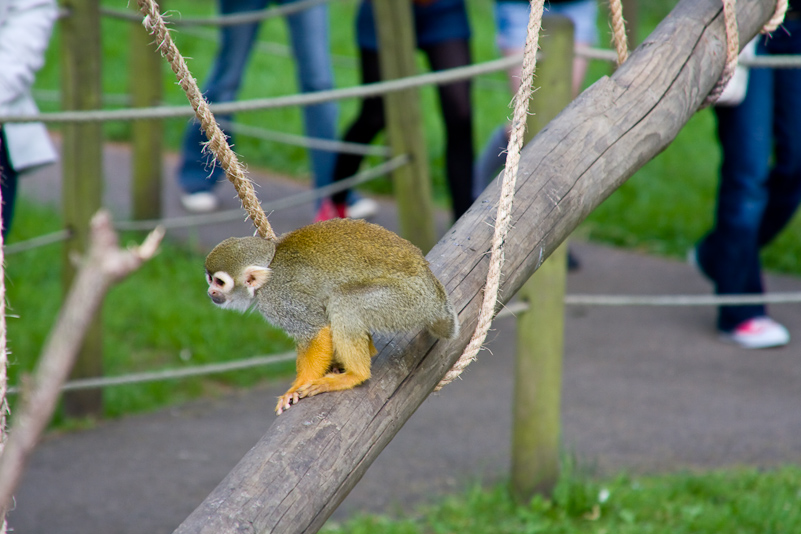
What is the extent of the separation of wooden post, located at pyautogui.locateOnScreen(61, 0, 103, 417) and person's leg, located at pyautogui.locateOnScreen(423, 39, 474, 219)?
1431mm

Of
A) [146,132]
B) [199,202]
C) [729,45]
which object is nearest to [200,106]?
[729,45]

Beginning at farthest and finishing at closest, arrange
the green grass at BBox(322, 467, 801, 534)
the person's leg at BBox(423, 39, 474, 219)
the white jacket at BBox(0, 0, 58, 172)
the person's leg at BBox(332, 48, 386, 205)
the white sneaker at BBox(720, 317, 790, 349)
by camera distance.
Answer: the person's leg at BBox(332, 48, 386, 205) < the person's leg at BBox(423, 39, 474, 219) < the white sneaker at BBox(720, 317, 790, 349) < the green grass at BBox(322, 467, 801, 534) < the white jacket at BBox(0, 0, 58, 172)

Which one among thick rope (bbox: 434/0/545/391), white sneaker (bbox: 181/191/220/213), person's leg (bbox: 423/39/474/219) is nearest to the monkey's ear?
thick rope (bbox: 434/0/545/391)

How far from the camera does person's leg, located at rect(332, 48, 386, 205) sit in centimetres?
385

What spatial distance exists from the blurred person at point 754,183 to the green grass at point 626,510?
1037 millimetres

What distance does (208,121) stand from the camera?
1103mm

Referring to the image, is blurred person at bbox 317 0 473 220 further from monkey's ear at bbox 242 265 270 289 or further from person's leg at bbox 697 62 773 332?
monkey's ear at bbox 242 265 270 289

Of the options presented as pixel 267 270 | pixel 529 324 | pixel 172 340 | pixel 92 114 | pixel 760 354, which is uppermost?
pixel 92 114

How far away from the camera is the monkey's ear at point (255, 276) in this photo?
131 cm

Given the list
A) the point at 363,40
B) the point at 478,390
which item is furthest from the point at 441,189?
the point at 478,390

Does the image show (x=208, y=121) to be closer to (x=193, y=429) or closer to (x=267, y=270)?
(x=267, y=270)

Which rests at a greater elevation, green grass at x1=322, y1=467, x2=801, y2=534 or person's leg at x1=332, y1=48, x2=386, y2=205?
person's leg at x1=332, y1=48, x2=386, y2=205

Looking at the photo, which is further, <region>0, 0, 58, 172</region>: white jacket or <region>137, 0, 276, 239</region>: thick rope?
<region>0, 0, 58, 172</region>: white jacket

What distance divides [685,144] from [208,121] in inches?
217
